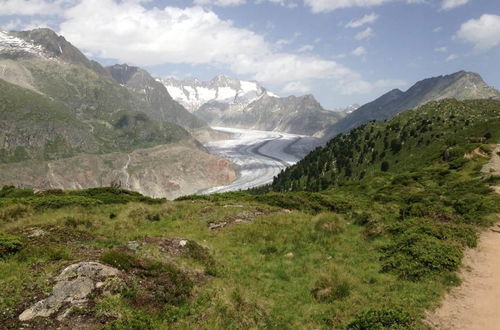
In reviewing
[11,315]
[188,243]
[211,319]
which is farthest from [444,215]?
[11,315]

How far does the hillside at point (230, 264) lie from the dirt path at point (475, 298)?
595 millimetres

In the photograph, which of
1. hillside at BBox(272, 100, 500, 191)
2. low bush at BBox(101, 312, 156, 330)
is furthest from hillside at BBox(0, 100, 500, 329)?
hillside at BBox(272, 100, 500, 191)

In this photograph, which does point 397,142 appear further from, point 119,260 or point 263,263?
point 119,260

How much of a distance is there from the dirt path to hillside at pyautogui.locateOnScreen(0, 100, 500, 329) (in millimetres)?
595

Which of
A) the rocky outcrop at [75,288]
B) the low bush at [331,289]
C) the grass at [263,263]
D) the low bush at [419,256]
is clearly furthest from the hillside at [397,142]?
the rocky outcrop at [75,288]

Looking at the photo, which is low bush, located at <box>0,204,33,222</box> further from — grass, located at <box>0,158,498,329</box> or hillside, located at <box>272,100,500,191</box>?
hillside, located at <box>272,100,500,191</box>

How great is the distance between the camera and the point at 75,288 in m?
15.7

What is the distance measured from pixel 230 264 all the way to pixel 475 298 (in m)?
13.4

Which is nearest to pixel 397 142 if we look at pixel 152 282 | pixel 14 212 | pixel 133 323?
pixel 14 212

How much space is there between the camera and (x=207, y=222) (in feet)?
111

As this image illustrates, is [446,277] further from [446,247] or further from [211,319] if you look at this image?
[211,319]

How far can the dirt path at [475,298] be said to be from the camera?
642 inches

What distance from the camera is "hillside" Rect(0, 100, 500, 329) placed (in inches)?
616

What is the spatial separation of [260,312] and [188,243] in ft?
26.8
